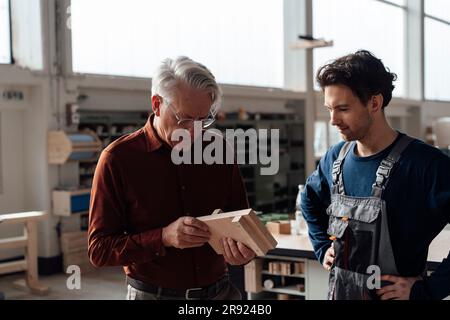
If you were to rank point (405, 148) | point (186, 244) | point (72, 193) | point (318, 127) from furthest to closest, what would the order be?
point (318, 127) → point (72, 193) → point (405, 148) → point (186, 244)

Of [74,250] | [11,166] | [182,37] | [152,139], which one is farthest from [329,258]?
[182,37]

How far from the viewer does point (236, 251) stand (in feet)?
6.51

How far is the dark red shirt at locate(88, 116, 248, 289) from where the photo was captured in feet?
6.45

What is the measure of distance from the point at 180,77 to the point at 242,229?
21.0 inches

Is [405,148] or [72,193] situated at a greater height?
[405,148]

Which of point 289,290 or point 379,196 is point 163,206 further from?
point 289,290

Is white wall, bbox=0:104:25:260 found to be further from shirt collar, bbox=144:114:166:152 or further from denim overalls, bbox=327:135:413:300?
denim overalls, bbox=327:135:413:300

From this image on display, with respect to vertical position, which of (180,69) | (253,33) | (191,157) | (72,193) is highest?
(253,33)

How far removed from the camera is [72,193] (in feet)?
24.4

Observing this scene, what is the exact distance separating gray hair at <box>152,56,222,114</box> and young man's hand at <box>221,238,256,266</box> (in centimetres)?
49

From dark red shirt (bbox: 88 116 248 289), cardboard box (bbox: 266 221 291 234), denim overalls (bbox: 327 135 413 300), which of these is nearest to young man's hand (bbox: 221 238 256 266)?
dark red shirt (bbox: 88 116 248 289)

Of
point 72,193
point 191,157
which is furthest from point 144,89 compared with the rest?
point 191,157

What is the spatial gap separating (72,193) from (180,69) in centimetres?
574

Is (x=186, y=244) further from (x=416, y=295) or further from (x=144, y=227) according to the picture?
(x=416, y=295)
